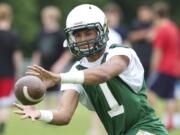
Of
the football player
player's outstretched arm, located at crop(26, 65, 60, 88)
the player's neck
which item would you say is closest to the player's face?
the football player

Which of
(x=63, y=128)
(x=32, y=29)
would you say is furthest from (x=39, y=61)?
(x=32, y=29)

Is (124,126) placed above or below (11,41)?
above

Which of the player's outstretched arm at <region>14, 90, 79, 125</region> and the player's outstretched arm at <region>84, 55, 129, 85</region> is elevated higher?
the player's outstretched arm at <region>84, 55, 129, 85</region>

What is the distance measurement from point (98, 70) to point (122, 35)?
23.4 ft

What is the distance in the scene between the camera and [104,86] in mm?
6586

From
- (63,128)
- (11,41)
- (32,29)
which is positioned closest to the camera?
(11,41)

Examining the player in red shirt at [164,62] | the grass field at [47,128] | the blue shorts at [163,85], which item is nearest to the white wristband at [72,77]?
the grass field at [47,128]

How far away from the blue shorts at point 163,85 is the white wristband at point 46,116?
7.63 m

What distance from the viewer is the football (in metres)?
6.02

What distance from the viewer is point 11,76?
1310 centimetres

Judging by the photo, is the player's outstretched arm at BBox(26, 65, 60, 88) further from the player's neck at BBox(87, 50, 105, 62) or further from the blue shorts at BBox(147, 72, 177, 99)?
the blue shorts at BBox(147, 72, 177, 99)

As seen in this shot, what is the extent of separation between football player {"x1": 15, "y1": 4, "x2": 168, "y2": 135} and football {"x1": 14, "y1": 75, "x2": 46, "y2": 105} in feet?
0.54

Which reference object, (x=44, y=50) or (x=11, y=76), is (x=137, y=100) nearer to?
(x=11, y=76)

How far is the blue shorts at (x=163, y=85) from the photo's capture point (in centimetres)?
1403
